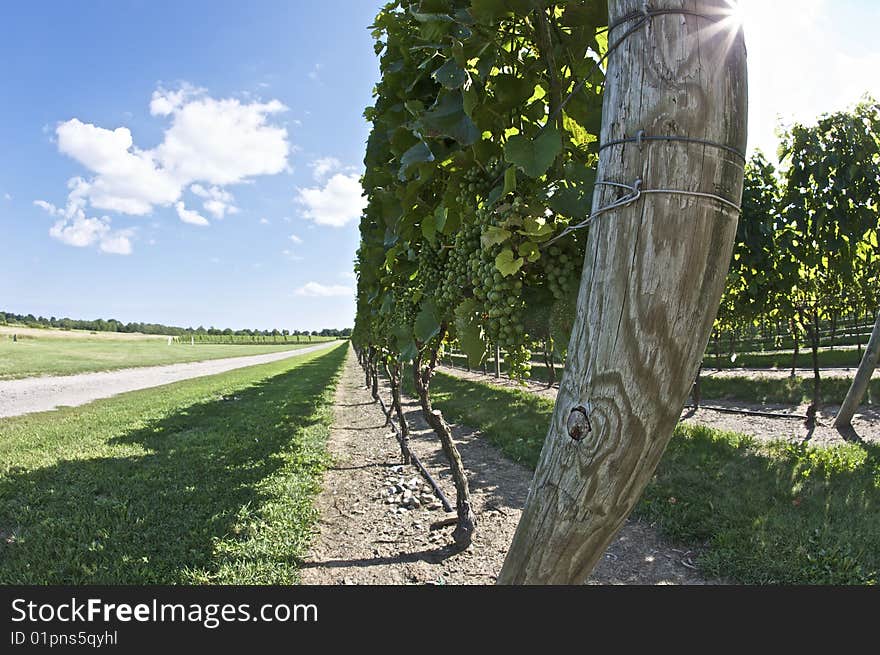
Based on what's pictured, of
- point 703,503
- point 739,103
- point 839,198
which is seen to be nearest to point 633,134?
point 739,103

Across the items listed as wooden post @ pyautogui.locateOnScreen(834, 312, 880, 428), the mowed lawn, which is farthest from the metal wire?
wooden post @ pyautogui.locateOnScreen(834, 312, 880, 428)

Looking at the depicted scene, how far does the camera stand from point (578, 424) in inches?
44.1

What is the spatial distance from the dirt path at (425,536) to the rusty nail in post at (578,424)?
352cm

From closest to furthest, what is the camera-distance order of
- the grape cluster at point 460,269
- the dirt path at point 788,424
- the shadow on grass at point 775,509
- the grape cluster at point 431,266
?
the grape cluster at point 460,269 < the grape cluster at point 431,266 < the shadow on grass at point 775,509 < the dirt path at point 788,424

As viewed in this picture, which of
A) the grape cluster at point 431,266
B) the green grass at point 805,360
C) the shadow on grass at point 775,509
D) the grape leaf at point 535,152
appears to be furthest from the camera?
the green grass at point 805,360

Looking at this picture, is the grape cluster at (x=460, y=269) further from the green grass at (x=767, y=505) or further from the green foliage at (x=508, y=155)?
the green grass at (x=767, y=505)

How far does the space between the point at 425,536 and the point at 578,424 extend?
4482 mm

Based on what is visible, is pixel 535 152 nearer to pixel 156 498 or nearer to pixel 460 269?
pixel 460 269

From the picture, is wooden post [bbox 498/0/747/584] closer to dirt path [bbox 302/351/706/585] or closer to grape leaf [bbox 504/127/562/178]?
grape leaf [bbox 504/127/562/178]

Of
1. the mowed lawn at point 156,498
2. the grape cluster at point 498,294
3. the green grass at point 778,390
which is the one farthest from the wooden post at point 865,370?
the grape cluster at point 498,294

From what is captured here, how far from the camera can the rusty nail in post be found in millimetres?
1107

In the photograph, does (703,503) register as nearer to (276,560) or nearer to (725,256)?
(276,560)

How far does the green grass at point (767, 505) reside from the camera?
4.04 metres

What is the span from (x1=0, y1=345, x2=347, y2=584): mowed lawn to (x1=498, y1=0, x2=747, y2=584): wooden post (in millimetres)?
3763
